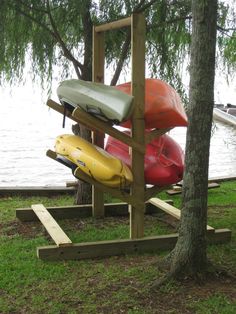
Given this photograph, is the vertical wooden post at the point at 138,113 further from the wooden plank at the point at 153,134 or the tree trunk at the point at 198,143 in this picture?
the tree trunk at the point at 198,143

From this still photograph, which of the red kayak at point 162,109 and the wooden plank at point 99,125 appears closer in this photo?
the wooden plank at point 99,125

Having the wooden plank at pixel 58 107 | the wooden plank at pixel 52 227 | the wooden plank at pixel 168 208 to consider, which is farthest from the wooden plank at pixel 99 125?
the wooden plank at pixel 168 208

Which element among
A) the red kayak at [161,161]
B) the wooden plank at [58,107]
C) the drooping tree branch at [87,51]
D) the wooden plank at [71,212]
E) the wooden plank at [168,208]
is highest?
the drooping tree branch at [87,51]

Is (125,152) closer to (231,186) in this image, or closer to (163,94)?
(163,94)

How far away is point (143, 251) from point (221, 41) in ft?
8.98

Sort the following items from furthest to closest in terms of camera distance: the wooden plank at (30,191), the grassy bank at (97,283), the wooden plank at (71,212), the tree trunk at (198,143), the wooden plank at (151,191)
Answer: the wooden plank at (30,191) < the wooden plank at (71,212) < the wooden plank at (151,191) < the tree trunk at (198,143) < the grassy bank at (97,283)

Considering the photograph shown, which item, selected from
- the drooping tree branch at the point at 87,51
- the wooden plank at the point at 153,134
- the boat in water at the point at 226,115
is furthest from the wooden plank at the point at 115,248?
the boat in water at the point at 226,115

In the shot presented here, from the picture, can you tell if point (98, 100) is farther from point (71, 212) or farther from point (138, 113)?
point (71, 212)

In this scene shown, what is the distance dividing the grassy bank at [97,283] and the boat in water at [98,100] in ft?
4.02

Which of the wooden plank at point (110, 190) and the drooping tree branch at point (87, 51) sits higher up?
the drooping tree branch at point (87, 51)

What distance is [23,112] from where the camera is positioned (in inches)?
973

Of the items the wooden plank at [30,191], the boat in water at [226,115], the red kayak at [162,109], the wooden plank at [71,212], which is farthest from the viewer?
the boat in water at [226,115]

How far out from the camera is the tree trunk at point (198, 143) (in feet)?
11.8

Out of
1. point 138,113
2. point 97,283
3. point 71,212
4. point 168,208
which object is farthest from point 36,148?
point 97,283
